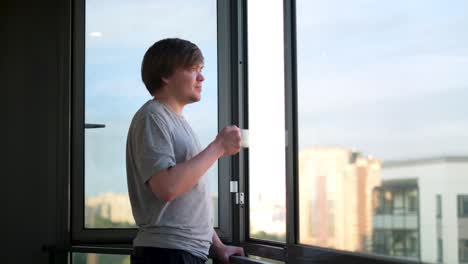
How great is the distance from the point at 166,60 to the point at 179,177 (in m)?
0.38

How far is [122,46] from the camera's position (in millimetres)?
3381

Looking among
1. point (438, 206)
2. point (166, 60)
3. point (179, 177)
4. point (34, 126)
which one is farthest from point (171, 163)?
point (34, 126)

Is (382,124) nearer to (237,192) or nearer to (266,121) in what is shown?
(266,121)

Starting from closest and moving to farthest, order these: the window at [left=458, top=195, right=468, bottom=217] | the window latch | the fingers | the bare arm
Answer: the window at [left=458, top=195, right=468, bottom=217]
the bare arm
the fingers
the window latch

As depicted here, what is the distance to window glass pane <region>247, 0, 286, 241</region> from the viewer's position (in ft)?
8.45

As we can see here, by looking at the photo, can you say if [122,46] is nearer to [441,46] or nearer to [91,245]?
[91,245]

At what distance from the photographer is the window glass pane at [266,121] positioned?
101 inches

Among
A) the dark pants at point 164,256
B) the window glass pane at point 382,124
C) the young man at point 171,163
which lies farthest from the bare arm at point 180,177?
the window glass pane at point 382,124

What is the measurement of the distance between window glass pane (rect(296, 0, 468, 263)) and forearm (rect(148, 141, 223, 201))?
458mm

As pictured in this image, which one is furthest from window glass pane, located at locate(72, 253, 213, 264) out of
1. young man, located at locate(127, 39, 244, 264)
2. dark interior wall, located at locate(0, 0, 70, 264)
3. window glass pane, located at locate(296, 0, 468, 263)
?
young man, located at locate(127, 39, 244, 264)

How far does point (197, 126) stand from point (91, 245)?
0.76 m

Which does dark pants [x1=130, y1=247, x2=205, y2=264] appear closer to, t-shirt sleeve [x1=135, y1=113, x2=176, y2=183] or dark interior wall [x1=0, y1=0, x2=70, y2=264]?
t-shirt sleeve [x1=135, y1=113, x2=176, y2=183]

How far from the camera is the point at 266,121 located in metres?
2.70

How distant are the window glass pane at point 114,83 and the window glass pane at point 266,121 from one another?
0.53m
